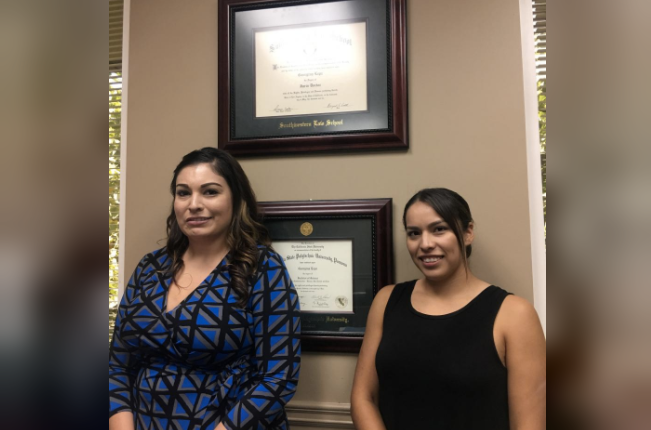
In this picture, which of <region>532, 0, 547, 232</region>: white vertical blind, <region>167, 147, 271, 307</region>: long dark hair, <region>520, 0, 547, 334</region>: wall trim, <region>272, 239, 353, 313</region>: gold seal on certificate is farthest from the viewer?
<region>272, 239, 353, 313</region>: gold seal on certificate

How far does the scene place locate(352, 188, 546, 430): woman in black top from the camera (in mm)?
1117

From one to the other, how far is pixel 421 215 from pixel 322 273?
0.45m

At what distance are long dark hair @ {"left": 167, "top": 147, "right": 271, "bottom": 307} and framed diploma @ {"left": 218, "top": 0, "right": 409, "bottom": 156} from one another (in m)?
0.25

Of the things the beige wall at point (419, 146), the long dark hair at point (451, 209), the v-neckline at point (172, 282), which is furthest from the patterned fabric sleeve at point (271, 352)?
the long dark hair at point (451, 209)

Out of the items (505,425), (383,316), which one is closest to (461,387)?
(505,425)

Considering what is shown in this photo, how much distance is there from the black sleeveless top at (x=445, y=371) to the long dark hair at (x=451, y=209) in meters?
0.16

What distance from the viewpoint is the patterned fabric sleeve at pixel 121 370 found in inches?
49.6

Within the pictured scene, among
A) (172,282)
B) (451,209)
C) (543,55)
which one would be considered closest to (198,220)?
(172,282)

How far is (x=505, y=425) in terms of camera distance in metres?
1.11

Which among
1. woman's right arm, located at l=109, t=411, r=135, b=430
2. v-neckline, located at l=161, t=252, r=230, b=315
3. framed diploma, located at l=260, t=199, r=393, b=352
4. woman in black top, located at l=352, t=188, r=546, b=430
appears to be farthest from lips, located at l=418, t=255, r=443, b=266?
woman's right arm, located at l=109, t=411, r=135, b=430

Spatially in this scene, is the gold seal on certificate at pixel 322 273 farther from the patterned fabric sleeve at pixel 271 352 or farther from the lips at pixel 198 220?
the lips at pixel 198 220
